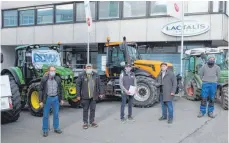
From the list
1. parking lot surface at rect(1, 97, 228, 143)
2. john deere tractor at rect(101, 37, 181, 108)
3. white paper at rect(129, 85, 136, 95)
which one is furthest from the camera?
john deere tractor at rect(101, 37, 181, 108)

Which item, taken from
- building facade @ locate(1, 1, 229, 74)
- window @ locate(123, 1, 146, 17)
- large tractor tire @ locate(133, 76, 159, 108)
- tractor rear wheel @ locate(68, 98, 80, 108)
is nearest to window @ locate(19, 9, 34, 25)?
building facade @ locate(1, 1, 229, 74)

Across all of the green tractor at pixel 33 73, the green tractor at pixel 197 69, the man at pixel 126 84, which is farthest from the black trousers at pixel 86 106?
the green tractor at pixel 197 69

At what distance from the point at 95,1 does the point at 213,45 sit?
331 inches

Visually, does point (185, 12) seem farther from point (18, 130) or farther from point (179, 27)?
point (18, 130)

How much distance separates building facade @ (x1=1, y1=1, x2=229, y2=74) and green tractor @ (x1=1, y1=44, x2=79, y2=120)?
4.29m

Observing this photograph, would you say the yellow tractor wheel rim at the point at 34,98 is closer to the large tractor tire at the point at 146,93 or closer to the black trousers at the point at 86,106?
the black trousers at the point at 86,106

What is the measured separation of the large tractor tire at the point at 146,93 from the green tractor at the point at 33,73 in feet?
7.74

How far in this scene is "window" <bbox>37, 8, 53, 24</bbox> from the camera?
22.3 metres

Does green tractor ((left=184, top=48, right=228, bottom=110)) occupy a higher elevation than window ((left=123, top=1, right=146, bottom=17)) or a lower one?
lower

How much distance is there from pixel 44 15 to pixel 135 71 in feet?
43.1

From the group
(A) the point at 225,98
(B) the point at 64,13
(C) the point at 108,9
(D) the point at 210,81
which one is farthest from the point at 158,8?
(D) the point at 210,81

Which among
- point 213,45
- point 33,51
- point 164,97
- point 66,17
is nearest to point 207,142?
point 164,97

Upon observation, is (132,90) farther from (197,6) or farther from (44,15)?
(44,15)

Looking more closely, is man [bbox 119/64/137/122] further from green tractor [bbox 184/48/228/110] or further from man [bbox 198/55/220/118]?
green tractor [bbox 184/48/228/110]
